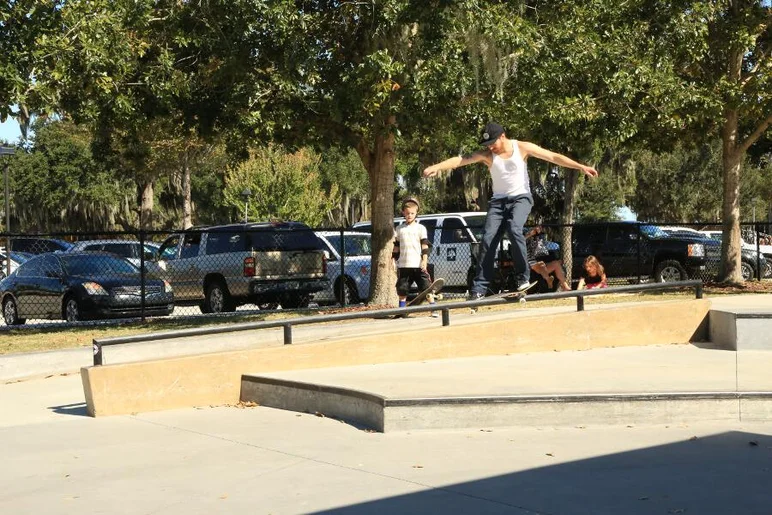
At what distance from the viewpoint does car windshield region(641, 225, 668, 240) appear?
2417 centimetres

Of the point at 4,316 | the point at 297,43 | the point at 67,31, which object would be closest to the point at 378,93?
the point at 297,43

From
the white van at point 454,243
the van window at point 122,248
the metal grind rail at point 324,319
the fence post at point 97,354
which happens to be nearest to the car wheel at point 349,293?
the white van at point 454,243

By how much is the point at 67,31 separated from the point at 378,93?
15.2 feet

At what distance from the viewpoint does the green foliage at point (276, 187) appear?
56875 millimetres

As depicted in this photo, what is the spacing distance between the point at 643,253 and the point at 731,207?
92.6 inches

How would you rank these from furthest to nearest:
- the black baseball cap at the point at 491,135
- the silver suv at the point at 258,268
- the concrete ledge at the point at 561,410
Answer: the silver suv at the point at 258,268 < the black baseball cap at the point at 491,135 < the concrete ledge at the point at 561,410

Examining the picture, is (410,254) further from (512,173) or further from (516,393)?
(516,393)

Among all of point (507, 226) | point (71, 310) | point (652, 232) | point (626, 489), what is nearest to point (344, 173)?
point (652, 232)

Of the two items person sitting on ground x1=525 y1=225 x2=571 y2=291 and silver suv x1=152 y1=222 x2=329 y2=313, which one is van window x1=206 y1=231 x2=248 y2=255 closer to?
silver suv x1=152 y1=222 x2=329 y2=313

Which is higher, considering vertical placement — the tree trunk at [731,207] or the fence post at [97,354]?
the tree trunk at [731,207]

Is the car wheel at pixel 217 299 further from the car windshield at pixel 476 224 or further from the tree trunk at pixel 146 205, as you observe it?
the tree trunk at pixel 146 205

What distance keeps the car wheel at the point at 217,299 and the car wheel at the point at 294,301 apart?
106 centimetres

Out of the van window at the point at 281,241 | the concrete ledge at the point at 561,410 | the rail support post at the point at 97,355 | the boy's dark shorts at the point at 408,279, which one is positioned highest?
the van window at the point at 281,241

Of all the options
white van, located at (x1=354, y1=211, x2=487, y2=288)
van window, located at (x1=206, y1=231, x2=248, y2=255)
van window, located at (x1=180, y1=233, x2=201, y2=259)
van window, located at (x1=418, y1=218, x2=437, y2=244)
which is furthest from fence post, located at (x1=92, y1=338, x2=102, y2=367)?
van window, located at (x1=418, y1=218, x2=437, y2=244)
